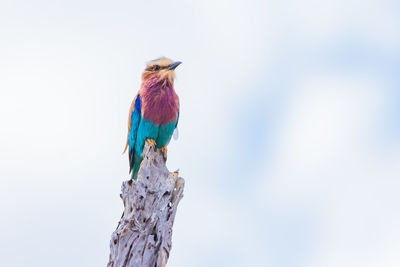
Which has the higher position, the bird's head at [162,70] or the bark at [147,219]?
the bird's head at [162,70]

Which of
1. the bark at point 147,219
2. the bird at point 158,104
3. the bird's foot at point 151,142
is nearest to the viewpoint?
the bark at point 147,219

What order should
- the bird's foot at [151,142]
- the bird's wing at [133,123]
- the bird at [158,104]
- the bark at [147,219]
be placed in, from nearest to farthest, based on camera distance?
the bark at [147,219]
the bird's foot at [151,142]
the bird at [158,104]
the bird's wing at [133,123]

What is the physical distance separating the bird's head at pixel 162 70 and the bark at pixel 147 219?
2.25 meters

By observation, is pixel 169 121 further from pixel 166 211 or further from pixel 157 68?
pixel 166 211

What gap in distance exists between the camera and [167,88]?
26.0ft

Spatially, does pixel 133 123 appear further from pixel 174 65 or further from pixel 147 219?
pixel 147 219

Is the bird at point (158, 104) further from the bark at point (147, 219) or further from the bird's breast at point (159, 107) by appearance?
the bark at point (147, 219)

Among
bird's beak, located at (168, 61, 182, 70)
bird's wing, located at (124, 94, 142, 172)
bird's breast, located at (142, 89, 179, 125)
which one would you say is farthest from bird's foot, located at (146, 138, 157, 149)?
bird's beak, located at (168, 61, 182, 70)

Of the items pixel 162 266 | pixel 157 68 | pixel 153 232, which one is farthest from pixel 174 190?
pixel 157 68

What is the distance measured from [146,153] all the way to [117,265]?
6.93 ft

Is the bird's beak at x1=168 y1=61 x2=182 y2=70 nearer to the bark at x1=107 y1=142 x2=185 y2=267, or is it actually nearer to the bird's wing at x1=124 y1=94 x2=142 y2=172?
the bird's wing at x1=124 y1=94 x2=142 y2=172

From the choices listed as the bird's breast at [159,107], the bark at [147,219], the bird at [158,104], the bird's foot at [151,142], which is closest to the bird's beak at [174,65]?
the bird at [158,104]

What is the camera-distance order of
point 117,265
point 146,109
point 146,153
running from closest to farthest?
point 117,265
point 146,153
point 146,109

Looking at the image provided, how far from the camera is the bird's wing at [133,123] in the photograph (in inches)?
326
